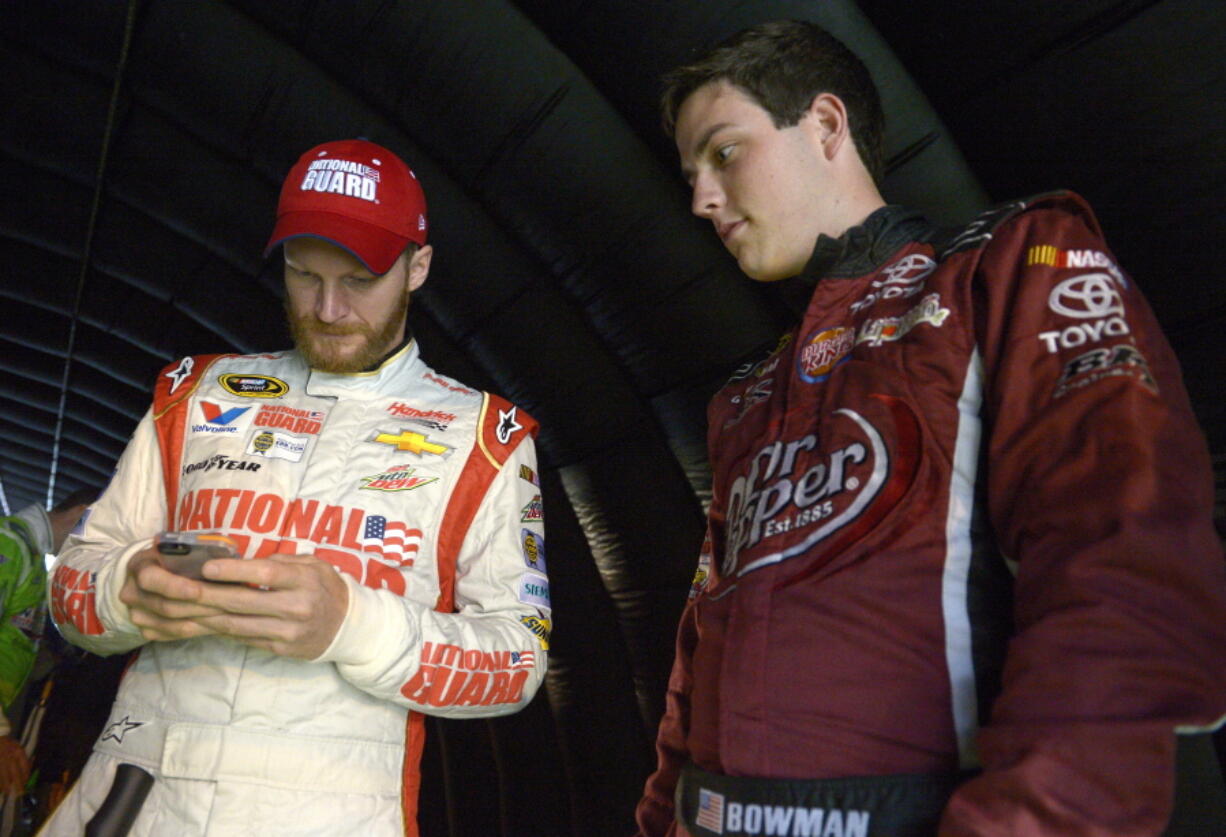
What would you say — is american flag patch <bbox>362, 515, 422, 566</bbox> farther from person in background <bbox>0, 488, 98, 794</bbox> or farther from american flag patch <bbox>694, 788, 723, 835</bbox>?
person in background <bbox>0, 488, 98, 794</bbox>

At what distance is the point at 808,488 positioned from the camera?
1107 millimetres

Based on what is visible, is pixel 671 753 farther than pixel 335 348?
No

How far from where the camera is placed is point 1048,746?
0.73 meters

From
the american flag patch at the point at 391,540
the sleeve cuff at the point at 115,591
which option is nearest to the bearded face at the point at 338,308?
the american flag patch at the point at 391,540

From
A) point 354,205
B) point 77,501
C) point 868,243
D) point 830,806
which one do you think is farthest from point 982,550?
point 77,501

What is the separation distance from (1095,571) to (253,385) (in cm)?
168

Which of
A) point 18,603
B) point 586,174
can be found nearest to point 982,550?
point 586,174

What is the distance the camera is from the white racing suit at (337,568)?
147 cm

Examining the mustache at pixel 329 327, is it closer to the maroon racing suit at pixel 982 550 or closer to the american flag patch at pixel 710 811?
the maroon racing suit at pixel 982 550

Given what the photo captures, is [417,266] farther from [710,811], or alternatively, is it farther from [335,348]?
[710,811]

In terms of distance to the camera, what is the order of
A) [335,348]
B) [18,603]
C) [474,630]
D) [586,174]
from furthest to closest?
[18,603] → [586,174] → [335,348] → [474,630]

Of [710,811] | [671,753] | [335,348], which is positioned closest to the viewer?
[710,811]

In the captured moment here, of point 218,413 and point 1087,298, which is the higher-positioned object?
point 218,413

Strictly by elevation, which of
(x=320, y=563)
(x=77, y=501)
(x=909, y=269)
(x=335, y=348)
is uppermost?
(x=77, y=501)
